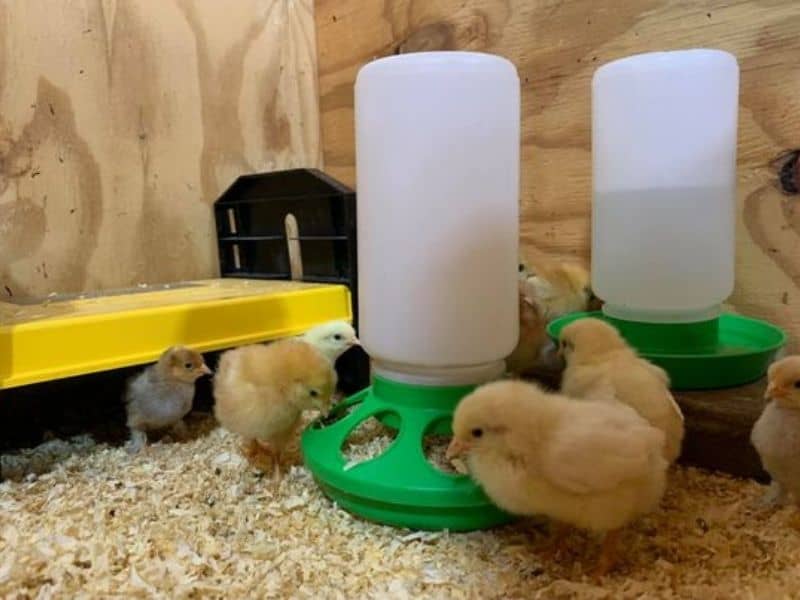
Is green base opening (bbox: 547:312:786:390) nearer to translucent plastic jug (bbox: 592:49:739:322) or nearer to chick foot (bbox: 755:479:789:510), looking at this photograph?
translucent plastic jug (bbox: 592:49:739:322)

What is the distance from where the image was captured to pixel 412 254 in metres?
1.13

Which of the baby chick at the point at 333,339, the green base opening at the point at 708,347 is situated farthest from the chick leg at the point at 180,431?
the green base opening at the point at 708,347

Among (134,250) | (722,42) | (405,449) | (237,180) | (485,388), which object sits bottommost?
(405,449)

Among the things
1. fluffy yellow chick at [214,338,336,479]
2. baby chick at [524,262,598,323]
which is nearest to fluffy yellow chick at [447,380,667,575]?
fluffy yellow chick at [214,338,336,479]

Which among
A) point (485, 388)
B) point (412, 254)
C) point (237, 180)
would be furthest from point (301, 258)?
point (485, 388)

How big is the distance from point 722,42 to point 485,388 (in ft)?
3.12

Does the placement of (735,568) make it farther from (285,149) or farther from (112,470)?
(285,149)

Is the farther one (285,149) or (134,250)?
(285,149)

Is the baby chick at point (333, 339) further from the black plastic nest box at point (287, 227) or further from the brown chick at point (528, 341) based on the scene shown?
the brown chick at point (528, 341)

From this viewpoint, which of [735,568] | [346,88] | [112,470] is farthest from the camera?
[346,88]

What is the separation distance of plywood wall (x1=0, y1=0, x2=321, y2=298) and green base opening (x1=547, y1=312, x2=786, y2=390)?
1.13 m

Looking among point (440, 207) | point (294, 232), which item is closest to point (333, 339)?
point (440, 207)

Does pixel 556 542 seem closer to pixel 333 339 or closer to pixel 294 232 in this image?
pixel 333 339

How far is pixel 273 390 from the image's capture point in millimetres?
1251
